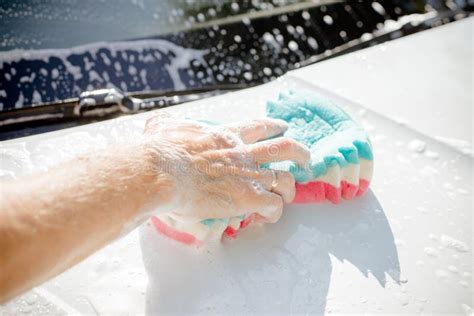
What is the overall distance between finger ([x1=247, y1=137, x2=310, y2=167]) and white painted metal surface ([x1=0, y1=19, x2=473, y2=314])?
24 centimetres

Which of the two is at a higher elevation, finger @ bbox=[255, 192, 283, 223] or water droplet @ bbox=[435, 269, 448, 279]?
finger @ bbox=[255, 192, 283, 223]

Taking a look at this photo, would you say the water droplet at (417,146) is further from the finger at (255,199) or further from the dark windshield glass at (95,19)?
the dark windshield glass at (95,19)

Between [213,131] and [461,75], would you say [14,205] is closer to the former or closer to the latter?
[213,131]

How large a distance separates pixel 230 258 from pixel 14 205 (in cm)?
67

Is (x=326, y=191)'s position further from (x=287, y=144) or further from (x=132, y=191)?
(x=132, y=191)

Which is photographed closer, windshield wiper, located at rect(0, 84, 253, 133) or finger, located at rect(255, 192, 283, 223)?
finger, located at rect(255, 192, 283, 223)

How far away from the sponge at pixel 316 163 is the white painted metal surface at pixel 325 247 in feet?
0.17

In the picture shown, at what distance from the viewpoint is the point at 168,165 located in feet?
4.01

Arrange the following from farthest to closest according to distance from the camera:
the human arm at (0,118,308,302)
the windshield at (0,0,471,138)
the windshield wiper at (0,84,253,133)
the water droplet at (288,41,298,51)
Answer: the water droplet at (288,41,298,51) < the windshield at (0,0,471,138) < the windshield wiper at (0,84,253,133) < the human arm at (0,118,308,302)

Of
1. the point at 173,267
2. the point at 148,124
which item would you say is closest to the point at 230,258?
the point at 173,267

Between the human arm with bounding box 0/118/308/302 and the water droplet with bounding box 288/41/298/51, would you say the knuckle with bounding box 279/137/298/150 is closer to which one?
the human arm with bounding box 0/118/308/302

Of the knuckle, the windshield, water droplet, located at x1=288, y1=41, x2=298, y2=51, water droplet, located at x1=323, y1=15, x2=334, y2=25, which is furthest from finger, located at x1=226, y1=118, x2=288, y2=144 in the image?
water droplet, located at x1=323, y1=15, x2=334, y2=25

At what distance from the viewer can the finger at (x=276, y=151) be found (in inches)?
54.6

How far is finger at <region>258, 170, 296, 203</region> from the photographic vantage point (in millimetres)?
1390
